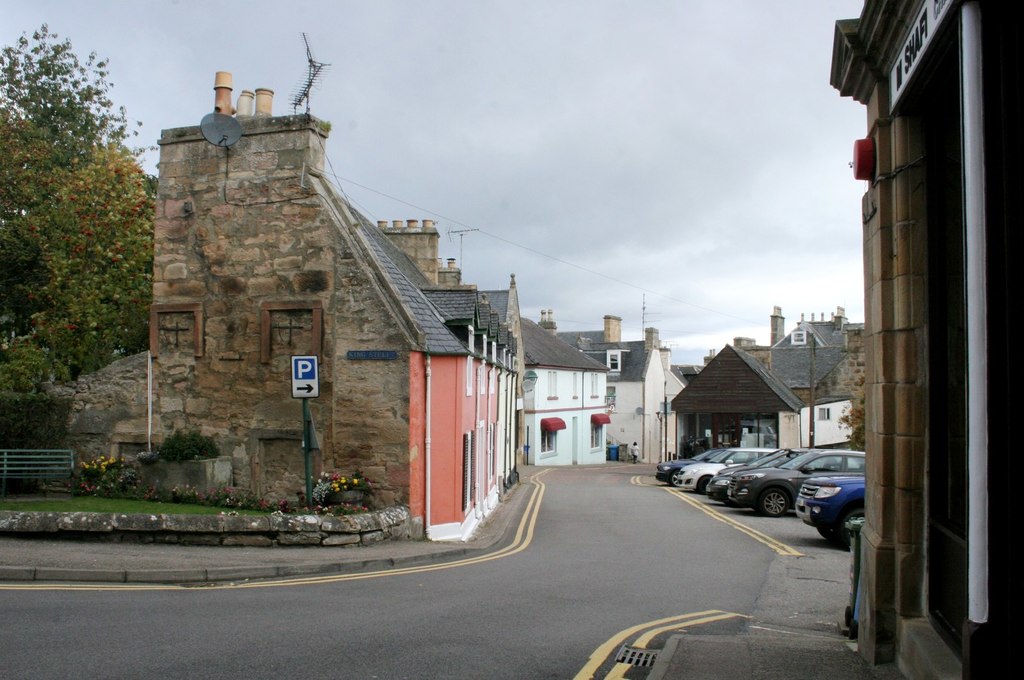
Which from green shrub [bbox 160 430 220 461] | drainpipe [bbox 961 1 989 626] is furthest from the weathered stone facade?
drainpipe [bbox 961 1 989 626]

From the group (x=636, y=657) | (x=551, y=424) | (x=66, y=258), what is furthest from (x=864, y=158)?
(x=551, y=424)

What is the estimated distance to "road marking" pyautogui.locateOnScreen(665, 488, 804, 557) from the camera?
15.8m

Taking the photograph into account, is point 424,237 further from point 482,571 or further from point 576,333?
point 576,333

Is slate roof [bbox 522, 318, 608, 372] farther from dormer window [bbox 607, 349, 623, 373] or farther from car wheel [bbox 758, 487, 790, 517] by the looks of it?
car wheel [bbox 758, 487, 790, 517]

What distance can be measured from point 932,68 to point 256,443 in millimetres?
14237

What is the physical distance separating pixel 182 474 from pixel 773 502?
1427 centimetres

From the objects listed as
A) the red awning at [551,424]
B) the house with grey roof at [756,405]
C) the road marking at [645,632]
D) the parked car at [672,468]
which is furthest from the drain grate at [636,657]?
the red awning at [551,424]

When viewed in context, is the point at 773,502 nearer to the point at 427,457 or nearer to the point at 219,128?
the point at 427,457

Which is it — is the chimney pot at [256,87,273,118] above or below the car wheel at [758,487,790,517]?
above

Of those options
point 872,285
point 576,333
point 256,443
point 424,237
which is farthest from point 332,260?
point 576,333

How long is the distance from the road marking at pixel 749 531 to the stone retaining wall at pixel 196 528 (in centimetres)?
757

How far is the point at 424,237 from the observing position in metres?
39.3

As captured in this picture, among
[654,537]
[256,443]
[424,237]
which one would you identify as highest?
[424,237]

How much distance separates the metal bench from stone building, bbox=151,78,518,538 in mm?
1699
